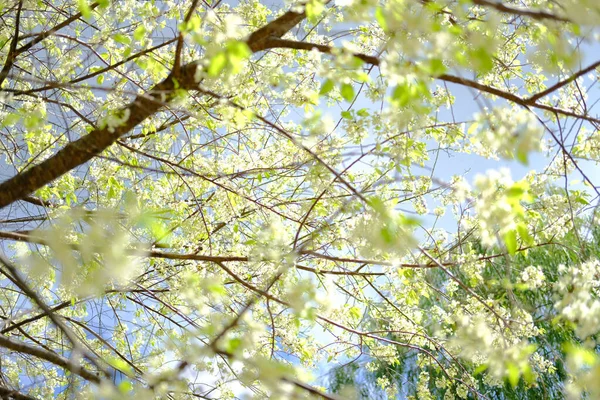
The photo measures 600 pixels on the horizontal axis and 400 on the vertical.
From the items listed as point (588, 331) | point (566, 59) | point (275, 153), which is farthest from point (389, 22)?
point (275, 153)

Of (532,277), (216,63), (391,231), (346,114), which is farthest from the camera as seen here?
(532,277)

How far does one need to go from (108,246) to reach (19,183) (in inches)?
22.2

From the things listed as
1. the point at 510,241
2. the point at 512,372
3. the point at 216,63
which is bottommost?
the point at 512,372

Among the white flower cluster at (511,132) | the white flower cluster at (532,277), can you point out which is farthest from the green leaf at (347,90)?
the white flower cluster at (532,277)

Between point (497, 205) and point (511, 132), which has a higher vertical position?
point (511, 132)

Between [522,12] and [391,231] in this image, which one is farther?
[391,231]

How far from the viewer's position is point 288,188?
352 cm

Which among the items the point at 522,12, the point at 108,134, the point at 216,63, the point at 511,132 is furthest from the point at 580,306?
the point at 108,134

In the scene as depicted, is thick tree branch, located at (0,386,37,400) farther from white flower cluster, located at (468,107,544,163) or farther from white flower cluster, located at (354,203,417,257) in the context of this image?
white flower cluster, located at (468,107,544,163)

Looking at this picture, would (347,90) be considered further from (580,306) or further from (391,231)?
(580,306)

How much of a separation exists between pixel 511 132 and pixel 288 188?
224cm

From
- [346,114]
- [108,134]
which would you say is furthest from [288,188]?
[108,134]

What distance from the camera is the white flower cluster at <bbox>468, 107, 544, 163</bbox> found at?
4.09 ft

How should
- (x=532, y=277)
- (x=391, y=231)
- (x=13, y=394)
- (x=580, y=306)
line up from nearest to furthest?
(x=580, y=306) < (x=391, y=231) < (x=13, y=394) < (x=532, y=277)
